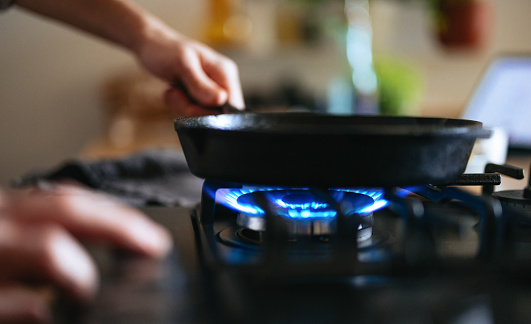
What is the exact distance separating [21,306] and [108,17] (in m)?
0.64

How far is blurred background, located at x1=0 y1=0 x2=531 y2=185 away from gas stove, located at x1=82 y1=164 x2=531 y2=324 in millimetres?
1539

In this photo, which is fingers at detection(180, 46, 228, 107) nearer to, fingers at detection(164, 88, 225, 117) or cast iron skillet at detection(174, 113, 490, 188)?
fingers at detection(164, 88, 225, 117)

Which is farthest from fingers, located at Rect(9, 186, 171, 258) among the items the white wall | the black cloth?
the white wall

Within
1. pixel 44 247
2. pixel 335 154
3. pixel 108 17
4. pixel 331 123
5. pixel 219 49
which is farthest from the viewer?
pixel 219 49

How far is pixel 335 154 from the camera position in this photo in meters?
0.41

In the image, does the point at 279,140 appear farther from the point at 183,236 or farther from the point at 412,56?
the point at 412,56

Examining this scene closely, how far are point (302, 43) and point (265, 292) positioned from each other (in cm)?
204

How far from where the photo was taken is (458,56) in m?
2.54

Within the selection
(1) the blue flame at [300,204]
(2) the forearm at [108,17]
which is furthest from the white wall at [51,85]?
(1) the blue flame at [300,204]

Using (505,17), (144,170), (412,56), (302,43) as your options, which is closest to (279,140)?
(144,170)

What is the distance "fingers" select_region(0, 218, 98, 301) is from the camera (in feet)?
0.91

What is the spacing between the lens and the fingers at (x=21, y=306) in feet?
0.93

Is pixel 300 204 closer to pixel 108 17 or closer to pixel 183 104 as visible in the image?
pixel 183 104

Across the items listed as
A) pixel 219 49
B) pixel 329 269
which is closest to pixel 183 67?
pixel 329 269
